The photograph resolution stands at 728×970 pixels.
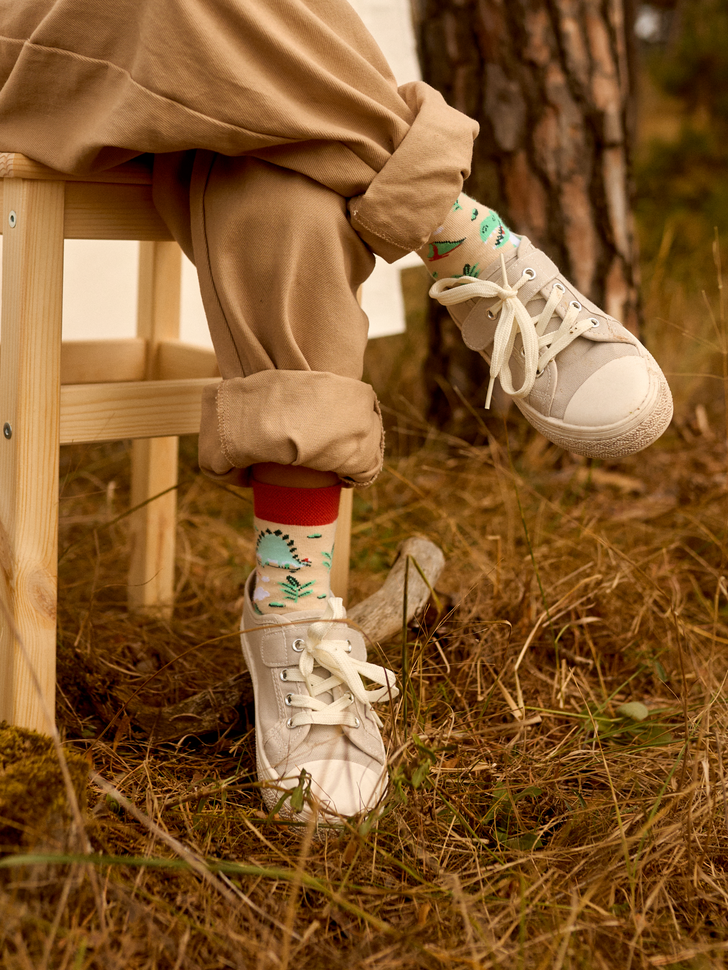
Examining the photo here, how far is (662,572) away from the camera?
1.17 m

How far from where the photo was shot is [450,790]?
0.80 meters

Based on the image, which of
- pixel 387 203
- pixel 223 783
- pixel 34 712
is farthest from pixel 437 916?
pixel 387 203

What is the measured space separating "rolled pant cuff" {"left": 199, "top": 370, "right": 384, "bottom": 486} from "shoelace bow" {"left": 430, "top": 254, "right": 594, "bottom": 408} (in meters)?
0.14

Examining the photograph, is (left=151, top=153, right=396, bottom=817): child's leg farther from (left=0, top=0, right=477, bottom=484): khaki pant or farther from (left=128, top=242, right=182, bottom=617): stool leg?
(left=128, top=242, right=182, bottom=617): stool leg

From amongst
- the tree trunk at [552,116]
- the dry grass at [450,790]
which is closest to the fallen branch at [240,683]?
the dry grass at [450,790]

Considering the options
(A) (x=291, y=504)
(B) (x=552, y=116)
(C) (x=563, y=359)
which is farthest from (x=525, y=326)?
(B) (x=552, y=116)

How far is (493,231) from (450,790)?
0.51 metres

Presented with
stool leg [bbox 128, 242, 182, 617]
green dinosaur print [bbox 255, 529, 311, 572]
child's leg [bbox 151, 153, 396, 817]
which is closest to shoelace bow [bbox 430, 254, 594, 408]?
child's leg [bbox 151, 153, 396, 817]

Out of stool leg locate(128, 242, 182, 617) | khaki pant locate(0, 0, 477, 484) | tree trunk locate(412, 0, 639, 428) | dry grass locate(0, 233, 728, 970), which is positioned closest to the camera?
dry grass locate(0, 233, 728, 970)

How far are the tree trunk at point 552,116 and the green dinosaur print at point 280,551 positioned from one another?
944mm

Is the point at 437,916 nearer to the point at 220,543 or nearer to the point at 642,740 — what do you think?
the point at 642,740

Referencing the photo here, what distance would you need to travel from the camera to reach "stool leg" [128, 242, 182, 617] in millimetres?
1195

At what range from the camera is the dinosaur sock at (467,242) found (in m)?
0.86

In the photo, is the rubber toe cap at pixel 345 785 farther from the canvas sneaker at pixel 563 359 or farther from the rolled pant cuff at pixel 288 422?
the canvas sneaker at pixel 563 359
